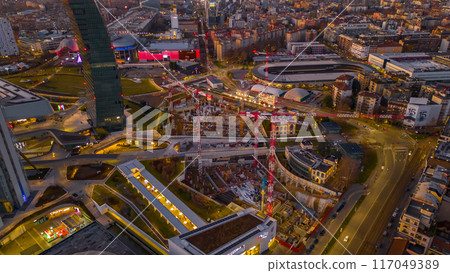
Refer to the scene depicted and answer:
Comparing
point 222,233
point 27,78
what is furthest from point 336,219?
point 27,78

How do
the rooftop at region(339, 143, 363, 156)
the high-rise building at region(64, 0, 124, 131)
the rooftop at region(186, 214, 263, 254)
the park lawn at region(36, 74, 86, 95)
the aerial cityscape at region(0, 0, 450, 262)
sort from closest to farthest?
the rooftop at region(186, 214, 263, 254) < the aerial cityscape at region(0, 0, 450, 262) < the rooftop at region(339, 143, 363, 156) < the high-rise building at region(64, 0, 124, 131) < the park lawn at region(36, 74, 86, 95)

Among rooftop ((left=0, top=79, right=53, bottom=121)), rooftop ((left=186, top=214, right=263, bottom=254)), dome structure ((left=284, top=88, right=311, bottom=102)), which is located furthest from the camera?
dome structure ((left=284, top=88, right=311, bottom=102))

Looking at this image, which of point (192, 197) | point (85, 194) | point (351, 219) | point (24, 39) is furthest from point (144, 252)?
point (24, 39)

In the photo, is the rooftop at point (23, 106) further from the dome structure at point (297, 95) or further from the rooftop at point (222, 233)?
the dome structure at point (297, 95)

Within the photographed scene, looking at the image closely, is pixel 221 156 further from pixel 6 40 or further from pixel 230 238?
pixel 6 40

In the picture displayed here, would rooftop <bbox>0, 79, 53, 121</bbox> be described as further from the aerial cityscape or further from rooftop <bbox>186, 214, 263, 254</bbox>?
rooftop <bbox>186, 214, 263, 254</bbox>

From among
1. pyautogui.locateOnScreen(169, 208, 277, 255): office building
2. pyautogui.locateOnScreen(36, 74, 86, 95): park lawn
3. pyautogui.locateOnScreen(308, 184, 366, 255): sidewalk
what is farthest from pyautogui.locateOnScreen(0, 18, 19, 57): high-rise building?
pyautogui.locateOnScreen(308, 184, 366, 255): sidewalk
